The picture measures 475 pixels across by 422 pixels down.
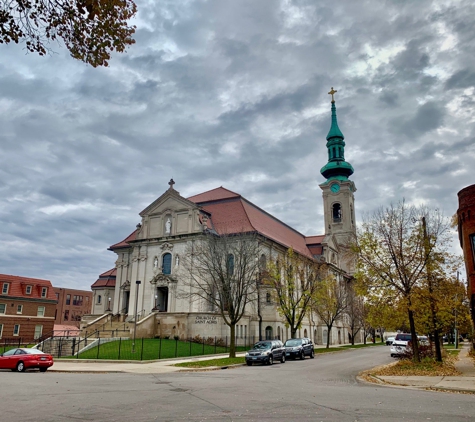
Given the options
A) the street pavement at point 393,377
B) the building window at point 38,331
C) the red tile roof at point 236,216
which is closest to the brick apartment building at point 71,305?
the building window at point 38,331

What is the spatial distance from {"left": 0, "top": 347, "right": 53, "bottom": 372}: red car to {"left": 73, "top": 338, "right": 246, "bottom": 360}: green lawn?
6.14 meters

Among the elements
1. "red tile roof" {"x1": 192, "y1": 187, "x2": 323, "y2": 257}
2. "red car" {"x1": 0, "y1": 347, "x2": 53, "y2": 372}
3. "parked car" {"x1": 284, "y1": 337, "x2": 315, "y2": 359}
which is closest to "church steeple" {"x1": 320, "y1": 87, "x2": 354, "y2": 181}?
"red tile roof" {"x1": 192, "y1": 187, "x2": 323, "y2": 257}

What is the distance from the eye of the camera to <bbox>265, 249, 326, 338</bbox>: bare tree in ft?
135

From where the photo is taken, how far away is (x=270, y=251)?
5125 centimetres

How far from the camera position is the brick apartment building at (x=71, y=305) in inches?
3725

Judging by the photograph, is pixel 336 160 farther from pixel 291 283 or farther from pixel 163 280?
pixel 163 280

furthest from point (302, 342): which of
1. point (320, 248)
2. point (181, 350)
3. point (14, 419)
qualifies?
point (320, 248)

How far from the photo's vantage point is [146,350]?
110 feet

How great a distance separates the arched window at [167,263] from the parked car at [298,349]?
19.1 m

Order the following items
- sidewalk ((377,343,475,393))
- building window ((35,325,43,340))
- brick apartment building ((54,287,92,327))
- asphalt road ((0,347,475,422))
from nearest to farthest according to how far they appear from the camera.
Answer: asphalt road ((0,347,475,422)) < sidewalk ((377,343,475,393)) < building window ((35,325,43,340)) < brick apartment building ((54,287,92,327))

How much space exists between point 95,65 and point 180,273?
4150 centimetres

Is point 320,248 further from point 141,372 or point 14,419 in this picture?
point 14,419

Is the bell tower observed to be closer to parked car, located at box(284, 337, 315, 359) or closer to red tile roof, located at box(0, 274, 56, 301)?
parked car, located at box(284, 337, 315, 359)

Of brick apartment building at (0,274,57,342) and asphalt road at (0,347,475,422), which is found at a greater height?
brick apartment building at (0,274,57,342)
